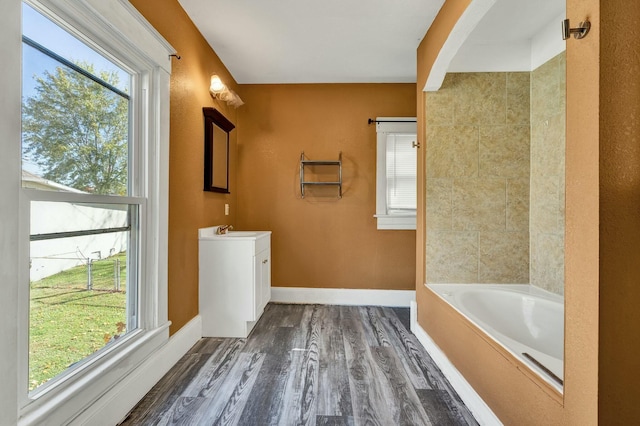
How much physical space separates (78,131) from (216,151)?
138 centimetres

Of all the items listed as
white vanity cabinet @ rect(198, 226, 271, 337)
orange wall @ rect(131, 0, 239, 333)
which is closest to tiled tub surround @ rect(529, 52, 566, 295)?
white vanity cabinet @ rect(198, 226, 271, 337)

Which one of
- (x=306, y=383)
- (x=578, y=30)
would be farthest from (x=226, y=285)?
(x=578, y=30)

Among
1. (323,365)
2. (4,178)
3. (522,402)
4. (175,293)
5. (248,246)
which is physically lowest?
(323,365)

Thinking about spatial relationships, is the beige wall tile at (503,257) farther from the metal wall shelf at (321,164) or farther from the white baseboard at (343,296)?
the metal wall shelf at (321,164)

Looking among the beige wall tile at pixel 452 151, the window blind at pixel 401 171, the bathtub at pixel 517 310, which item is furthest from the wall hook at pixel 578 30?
the window blind at pixel 401 171

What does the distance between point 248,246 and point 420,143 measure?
1.71 meters

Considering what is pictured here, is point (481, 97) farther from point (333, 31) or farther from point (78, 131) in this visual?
→ point (78, 131)

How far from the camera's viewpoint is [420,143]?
2504mm

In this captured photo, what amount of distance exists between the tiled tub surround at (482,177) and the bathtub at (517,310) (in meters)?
0.15

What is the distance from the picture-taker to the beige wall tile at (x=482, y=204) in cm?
246

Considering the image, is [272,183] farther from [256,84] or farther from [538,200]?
[538,200]

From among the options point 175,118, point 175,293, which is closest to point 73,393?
point 175,293

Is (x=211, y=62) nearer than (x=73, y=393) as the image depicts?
No

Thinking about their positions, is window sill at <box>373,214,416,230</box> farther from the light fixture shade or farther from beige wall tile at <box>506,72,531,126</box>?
the light fixture shade
